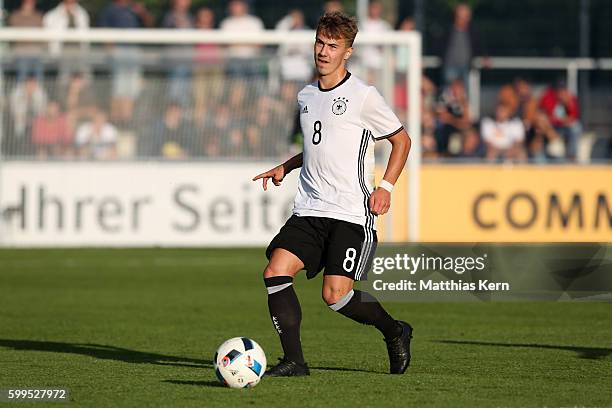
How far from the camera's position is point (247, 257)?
19781 mm

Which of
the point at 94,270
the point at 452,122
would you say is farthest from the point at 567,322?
the point at 452,122

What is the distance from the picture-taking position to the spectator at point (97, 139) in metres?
21.2

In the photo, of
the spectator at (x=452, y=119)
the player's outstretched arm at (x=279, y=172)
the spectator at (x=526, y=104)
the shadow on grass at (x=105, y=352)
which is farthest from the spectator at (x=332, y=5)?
the player's outstretched arm at (x=279, y=172)

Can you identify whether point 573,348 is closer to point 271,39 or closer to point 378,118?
point 378,118

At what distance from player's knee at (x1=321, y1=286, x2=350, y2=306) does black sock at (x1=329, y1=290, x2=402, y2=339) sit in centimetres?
3

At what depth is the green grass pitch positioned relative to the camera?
803 centimetres

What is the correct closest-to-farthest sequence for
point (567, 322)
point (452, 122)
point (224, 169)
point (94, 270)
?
point (567, 322) → point (94, 270) → point (224, 169) → point (452, 122)

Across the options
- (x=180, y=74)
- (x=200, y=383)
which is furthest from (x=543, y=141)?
Answer: (x=200, y=383)

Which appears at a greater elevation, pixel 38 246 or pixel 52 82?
pixel 52 82

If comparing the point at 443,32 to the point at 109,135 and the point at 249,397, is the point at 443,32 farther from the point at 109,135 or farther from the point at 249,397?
the point at 249,397

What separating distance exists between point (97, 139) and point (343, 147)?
13.3 metres

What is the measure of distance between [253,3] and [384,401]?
17.0 m

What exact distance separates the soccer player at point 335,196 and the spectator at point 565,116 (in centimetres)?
1580

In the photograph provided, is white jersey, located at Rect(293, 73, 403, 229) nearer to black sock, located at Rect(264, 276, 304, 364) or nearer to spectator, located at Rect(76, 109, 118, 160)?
black sock, located at Rect(264, 276, 304, 364)
